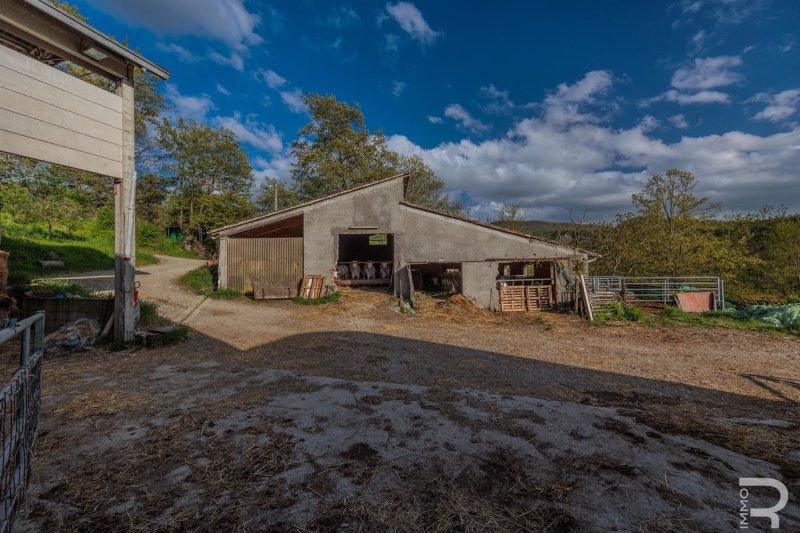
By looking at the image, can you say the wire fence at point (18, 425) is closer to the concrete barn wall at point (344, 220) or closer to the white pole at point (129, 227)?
the white pole at point (129, 227)

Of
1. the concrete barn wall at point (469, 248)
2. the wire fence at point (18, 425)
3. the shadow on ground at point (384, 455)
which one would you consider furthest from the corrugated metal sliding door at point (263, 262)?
the wire fence at point (18, 425)

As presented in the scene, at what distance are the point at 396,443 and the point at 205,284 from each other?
1472cm

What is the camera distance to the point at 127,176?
266 inches

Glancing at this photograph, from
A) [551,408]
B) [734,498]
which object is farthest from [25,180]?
[734,498]

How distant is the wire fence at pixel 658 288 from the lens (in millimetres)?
15195

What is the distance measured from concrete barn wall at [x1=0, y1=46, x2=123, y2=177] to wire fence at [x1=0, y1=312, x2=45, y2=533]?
4665 mm

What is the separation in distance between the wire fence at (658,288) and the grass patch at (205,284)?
16.1 m

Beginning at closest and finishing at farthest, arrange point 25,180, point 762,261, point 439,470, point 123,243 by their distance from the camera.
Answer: point 439,470 < point 123,243 < point 25,180 < point 762,261

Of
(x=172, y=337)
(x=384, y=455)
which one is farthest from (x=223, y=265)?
(x=384, y=455)

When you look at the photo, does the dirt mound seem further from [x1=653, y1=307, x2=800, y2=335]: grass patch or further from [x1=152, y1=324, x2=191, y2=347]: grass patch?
[x1=152, y1=324, x2=191, y2=347]: grass patch

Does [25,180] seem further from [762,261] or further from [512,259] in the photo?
[762,261]

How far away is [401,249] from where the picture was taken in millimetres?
14633

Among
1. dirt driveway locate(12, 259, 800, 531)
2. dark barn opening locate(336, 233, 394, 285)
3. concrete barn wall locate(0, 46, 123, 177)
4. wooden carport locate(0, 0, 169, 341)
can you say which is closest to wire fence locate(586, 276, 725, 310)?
dirt driveway locate(12, 259, 800, 531)

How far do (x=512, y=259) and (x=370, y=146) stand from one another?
20.7m
